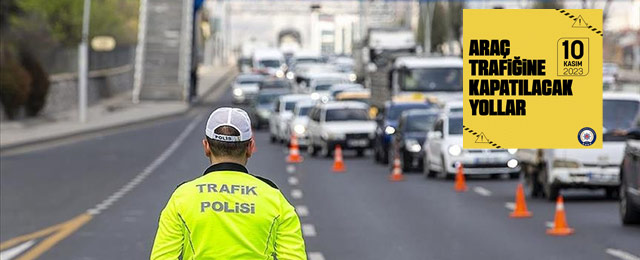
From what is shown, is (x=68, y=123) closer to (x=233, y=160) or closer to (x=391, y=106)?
(x=391, y=106)

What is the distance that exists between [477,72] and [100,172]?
23912mm

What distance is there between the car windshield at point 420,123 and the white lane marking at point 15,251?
18.6m

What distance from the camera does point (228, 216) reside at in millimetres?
6449

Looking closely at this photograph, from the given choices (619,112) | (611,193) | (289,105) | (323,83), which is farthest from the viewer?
(323,83)

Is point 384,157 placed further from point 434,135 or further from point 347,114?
point 347,114

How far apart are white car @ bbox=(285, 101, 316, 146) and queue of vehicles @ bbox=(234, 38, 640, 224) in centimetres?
3

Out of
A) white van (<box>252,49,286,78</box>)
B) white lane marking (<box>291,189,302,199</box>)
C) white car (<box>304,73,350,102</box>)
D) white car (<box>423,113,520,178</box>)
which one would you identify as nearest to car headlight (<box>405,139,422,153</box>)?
white car (<box>423,113,520,178</box>)

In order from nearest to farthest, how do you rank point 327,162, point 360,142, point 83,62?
point 327,162 < point 360,142 < point 83,62

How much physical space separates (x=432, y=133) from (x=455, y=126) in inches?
23.3

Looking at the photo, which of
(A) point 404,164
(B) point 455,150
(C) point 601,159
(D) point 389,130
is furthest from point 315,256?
(D) point 389,130

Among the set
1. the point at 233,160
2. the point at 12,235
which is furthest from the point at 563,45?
the point at 12,235

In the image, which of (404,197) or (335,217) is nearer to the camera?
(335,217)

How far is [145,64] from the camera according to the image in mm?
92188

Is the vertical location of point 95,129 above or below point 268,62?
below
